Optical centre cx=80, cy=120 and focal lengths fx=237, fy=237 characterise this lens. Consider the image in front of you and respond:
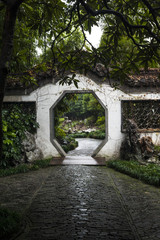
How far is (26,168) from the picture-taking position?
741 cm

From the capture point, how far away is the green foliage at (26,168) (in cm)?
688

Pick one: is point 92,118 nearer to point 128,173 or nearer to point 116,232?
point 128,173

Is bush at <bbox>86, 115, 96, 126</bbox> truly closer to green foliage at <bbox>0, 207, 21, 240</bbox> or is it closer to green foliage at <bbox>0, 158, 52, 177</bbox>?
green foliage at <bbox>0, 158, 52, 177</bbox>

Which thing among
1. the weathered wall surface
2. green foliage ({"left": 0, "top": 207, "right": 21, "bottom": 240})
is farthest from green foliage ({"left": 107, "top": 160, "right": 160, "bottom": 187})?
green foliage ({"left": 0, "top": 207, "right": 21, "bottom": 240})

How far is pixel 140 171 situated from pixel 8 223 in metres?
4.36

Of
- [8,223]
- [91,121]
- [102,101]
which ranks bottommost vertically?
[8,223]

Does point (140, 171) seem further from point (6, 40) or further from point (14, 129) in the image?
point (6, 40)

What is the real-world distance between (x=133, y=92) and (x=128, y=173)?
340 centimetres

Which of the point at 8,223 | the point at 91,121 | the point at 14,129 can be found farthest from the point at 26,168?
the point at 91,121

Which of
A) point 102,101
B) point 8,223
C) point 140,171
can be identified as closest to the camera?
point 8,223

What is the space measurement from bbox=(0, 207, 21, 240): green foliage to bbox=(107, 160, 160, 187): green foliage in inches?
141

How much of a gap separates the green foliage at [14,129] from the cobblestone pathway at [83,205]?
0.93 meters

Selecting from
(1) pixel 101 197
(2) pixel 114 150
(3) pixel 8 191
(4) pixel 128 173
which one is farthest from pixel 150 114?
(3) pixel 8 191

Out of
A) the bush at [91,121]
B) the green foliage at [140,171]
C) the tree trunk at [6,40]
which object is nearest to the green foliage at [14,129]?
the green foliage at [140,171]
